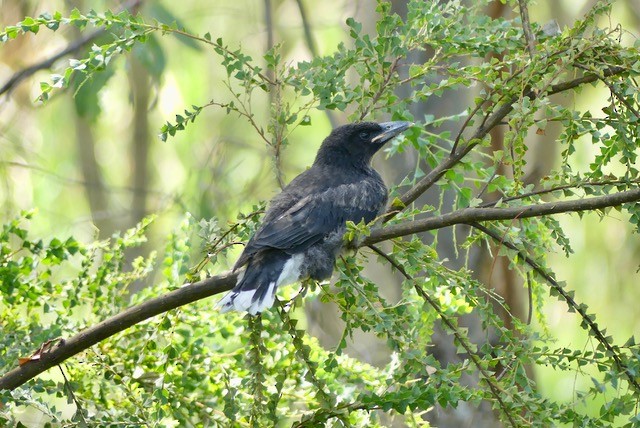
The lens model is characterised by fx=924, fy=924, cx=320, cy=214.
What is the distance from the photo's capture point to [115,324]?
8.08 feet

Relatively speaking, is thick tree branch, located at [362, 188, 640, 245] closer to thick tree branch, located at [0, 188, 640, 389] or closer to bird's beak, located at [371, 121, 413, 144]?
thick tree branch, located at [0, 188, 640, 389]

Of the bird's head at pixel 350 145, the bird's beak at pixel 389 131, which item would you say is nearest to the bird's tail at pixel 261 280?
the bird's beak at pixel 389 131

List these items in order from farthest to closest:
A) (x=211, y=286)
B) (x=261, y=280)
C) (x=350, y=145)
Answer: (x=350, y=145), (x=261, y=280), (x=211, y=286)

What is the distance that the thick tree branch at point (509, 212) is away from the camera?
7.25 ft

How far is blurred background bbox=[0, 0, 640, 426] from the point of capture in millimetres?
5902

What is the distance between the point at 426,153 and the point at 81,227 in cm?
533

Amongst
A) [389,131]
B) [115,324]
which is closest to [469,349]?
[115,324]

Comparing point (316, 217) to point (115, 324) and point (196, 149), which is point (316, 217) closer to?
point (115, 324)

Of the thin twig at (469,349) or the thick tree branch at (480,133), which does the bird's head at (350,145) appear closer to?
the thick tree branch at (480,133)

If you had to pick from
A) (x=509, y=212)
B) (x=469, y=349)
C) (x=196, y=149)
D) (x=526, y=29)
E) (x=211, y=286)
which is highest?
(x=196, y=149)

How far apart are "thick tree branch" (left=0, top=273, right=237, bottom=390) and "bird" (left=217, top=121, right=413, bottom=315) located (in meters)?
0.19

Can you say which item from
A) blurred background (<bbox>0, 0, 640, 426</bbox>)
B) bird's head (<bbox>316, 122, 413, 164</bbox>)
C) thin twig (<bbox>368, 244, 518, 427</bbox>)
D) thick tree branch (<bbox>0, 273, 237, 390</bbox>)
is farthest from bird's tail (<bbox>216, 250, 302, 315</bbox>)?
blurred background (<bbox>0, 0, 640, 426</bbox>)

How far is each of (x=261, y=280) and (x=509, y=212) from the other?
2.76 feet

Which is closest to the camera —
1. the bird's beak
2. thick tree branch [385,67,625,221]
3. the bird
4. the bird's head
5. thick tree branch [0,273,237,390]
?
thick tree branch [0,273,237,390]
